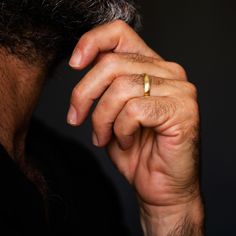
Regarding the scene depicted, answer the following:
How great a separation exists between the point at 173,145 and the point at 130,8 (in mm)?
305

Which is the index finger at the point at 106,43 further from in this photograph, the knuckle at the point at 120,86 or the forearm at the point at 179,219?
the forearm at the point at 179,219

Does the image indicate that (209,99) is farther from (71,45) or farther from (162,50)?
(71,45)

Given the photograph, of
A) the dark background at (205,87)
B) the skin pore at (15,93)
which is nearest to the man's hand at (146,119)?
the skin pore at (15,93)

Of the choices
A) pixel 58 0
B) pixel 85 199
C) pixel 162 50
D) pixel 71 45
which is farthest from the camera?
pixel 162 50

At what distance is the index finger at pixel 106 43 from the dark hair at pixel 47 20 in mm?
23

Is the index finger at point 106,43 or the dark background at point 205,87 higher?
the index finger at point 106,43

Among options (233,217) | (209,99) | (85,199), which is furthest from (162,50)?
(85,199)

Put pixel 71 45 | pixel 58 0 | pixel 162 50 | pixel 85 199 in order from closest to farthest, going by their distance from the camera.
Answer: pixel 58 0 → pixel 71 45 → pixel 85 199 → pixel 162 50

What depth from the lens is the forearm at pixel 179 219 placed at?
1013 millimetres

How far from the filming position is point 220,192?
255 cm

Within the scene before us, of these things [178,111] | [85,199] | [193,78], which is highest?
[178,111]

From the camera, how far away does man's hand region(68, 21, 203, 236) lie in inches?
32.9

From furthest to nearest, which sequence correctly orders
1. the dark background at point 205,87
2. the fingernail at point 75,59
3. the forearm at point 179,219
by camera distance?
1. the dark background at point 205,87
2. the forearm at point 179,219
3. the fingernail at point 75,59

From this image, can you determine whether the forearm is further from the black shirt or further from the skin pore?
the skin pore
